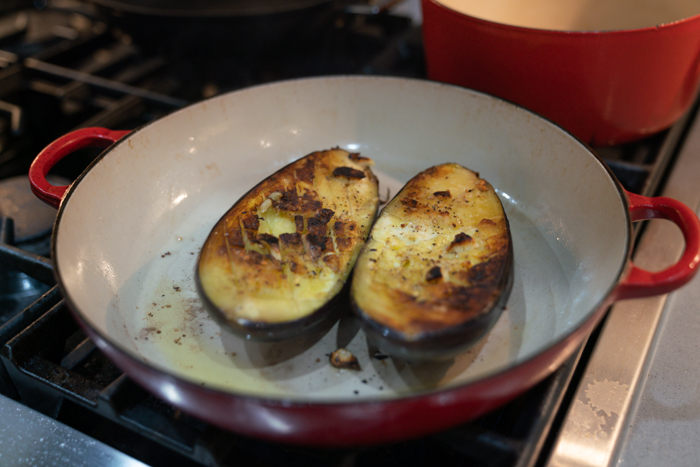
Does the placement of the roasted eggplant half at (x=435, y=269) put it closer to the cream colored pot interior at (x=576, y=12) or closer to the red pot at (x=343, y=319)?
the red pot at (x=343, y=319)

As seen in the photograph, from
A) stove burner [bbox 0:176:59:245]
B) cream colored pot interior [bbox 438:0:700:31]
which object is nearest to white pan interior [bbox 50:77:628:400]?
stove burner [bbox 0:176:59:245]

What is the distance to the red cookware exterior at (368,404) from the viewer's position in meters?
0.46

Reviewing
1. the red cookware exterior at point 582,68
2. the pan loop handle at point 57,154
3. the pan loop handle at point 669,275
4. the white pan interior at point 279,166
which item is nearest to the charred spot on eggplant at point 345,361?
the white pan interior at point 279,166

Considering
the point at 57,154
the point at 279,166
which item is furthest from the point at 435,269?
the point at 57,154

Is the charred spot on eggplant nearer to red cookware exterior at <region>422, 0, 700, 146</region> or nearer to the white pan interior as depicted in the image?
the white pan interior

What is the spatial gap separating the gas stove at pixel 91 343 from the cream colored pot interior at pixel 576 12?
0.23 metres

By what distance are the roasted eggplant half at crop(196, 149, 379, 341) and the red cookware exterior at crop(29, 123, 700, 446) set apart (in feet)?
0.44

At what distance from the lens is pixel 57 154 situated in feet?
2.57

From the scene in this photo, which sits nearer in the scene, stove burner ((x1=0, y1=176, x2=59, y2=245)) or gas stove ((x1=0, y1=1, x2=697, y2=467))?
gas stove ((x1=0, y1=1, x2=697, y2=467))

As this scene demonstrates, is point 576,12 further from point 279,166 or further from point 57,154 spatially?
point 57,154

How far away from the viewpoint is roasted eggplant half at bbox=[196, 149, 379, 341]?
63 cm

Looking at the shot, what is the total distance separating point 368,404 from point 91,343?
19.2 inches

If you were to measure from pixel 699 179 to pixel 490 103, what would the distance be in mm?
505

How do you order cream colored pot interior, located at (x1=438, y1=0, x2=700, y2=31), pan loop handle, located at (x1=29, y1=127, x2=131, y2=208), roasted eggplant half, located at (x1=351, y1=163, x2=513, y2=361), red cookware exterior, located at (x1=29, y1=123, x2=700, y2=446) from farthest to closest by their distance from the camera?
cream colored pot interior, located at (x1=438, y1=0, x2=700, y2=31), pan loop handle, located at (x1=29, y1=127, x2=131, y2=208), roasted eggplant half, located at (x1=351, y1=163, x2=513, y2=361), red cookware exterior, located at (x1=29, y1=123, x2=700, y2=446)
